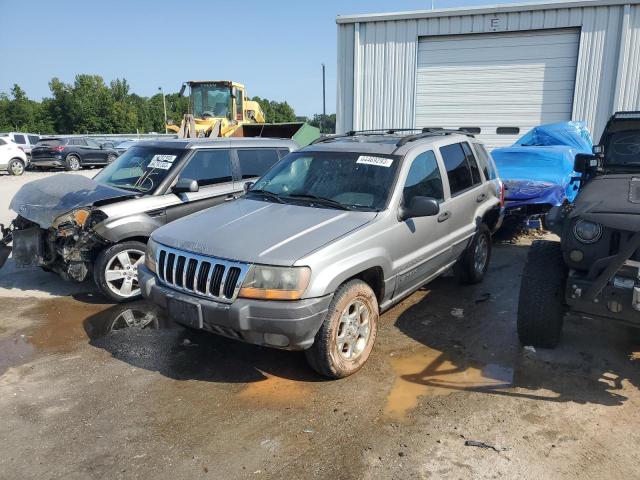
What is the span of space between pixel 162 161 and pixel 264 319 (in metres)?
3.37

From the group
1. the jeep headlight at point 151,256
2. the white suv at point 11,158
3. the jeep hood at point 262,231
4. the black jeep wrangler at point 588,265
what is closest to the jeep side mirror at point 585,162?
the black jeep wrangler at point 588,265

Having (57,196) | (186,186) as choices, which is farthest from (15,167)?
(186,186)

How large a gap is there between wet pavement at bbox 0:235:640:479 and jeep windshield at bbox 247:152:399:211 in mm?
1311

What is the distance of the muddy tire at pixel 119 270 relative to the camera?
17.2 ft

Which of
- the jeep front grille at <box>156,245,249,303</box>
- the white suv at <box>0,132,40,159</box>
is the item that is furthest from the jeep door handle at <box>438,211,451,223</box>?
the white suv at <box>0,132,40,159</box>

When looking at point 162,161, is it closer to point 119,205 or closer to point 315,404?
point 119,205

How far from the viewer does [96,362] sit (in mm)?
4145

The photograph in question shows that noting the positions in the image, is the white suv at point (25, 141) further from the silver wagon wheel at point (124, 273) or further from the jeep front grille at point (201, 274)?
the jeep front grille at point (201, 274)

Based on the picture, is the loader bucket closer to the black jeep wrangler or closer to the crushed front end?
the crushed front end

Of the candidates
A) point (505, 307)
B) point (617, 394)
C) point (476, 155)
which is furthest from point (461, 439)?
point (476, 155)

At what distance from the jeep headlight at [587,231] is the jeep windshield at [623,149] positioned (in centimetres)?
221

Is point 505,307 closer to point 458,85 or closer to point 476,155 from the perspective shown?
point 476,155

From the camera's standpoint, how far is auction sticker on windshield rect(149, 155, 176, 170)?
231 inches

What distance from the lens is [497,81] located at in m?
11.9
